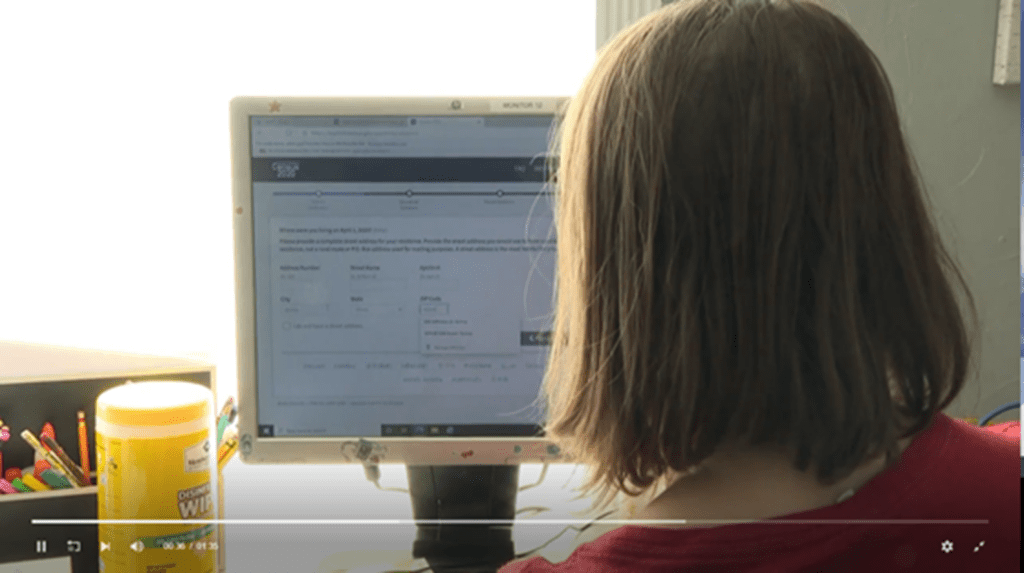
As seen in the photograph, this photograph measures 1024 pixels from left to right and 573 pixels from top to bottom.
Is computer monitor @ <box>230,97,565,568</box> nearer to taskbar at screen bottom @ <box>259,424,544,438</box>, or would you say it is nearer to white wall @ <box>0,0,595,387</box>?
taskbar at screen bottom @ <box>259,424,544,438</box>

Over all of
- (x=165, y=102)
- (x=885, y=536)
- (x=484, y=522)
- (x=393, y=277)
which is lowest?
(x=484, y=522)

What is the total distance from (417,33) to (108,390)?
0.50 meters

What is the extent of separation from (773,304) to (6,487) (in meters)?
0.58

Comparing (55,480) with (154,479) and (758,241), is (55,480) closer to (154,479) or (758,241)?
(154,479)

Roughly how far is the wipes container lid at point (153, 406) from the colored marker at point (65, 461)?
74mm

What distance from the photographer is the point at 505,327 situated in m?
0.72

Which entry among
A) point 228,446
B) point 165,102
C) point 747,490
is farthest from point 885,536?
point 165,102

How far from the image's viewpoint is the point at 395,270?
71cm

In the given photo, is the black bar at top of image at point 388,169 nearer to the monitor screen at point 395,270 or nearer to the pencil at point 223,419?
the monitor screen at point 395,270


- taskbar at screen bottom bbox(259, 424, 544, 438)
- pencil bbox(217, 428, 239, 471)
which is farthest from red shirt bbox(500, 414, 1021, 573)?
pencil bbox(217, 428, 239, 471)

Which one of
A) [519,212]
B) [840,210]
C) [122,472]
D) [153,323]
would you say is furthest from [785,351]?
[153,323]

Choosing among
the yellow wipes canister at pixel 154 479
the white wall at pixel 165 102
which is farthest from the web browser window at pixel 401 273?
the white wall at pixel 165 102

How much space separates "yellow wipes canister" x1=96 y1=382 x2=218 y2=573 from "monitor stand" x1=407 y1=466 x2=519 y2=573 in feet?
0.68

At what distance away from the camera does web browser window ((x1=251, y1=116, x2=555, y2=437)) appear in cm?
70
